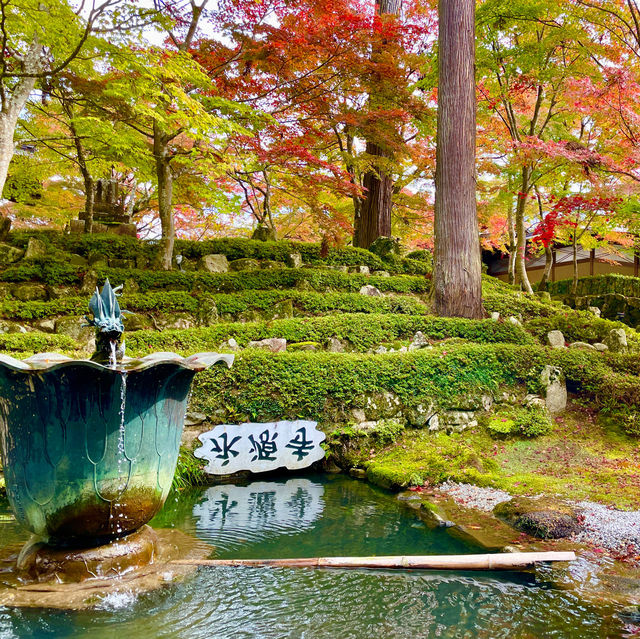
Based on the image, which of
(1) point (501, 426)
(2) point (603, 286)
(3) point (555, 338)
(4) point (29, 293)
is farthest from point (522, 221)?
(4) point (29, 293)

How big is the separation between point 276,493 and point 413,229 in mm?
13659

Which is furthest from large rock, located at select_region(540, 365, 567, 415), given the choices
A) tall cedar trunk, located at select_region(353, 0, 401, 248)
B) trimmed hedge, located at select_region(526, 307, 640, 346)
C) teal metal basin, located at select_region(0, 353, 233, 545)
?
tall cedar trunk, located at select_region(353, 0, 401, 248)

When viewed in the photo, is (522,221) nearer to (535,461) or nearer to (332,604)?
(535,461)

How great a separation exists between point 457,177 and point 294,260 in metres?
4.15

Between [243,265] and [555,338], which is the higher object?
[243,265]

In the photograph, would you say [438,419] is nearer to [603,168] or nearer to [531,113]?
[603,168]

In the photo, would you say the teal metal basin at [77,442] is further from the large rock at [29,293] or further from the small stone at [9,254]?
the small stone at [9,254]

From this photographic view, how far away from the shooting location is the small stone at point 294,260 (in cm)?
1103

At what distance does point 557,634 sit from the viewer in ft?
7.88

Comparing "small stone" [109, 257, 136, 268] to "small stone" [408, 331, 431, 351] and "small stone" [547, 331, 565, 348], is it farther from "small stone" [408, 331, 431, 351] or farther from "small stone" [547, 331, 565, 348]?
"small stone" [547, 331, 565, 348]

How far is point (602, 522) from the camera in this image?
358 centimetres

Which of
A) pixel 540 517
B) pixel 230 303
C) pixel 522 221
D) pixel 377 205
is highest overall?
pixel 377 205

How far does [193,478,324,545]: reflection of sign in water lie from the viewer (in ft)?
13.2

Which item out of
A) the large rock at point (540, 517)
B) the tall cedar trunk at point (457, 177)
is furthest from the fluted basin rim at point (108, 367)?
the tall cedar trunk at point (457, 177)
